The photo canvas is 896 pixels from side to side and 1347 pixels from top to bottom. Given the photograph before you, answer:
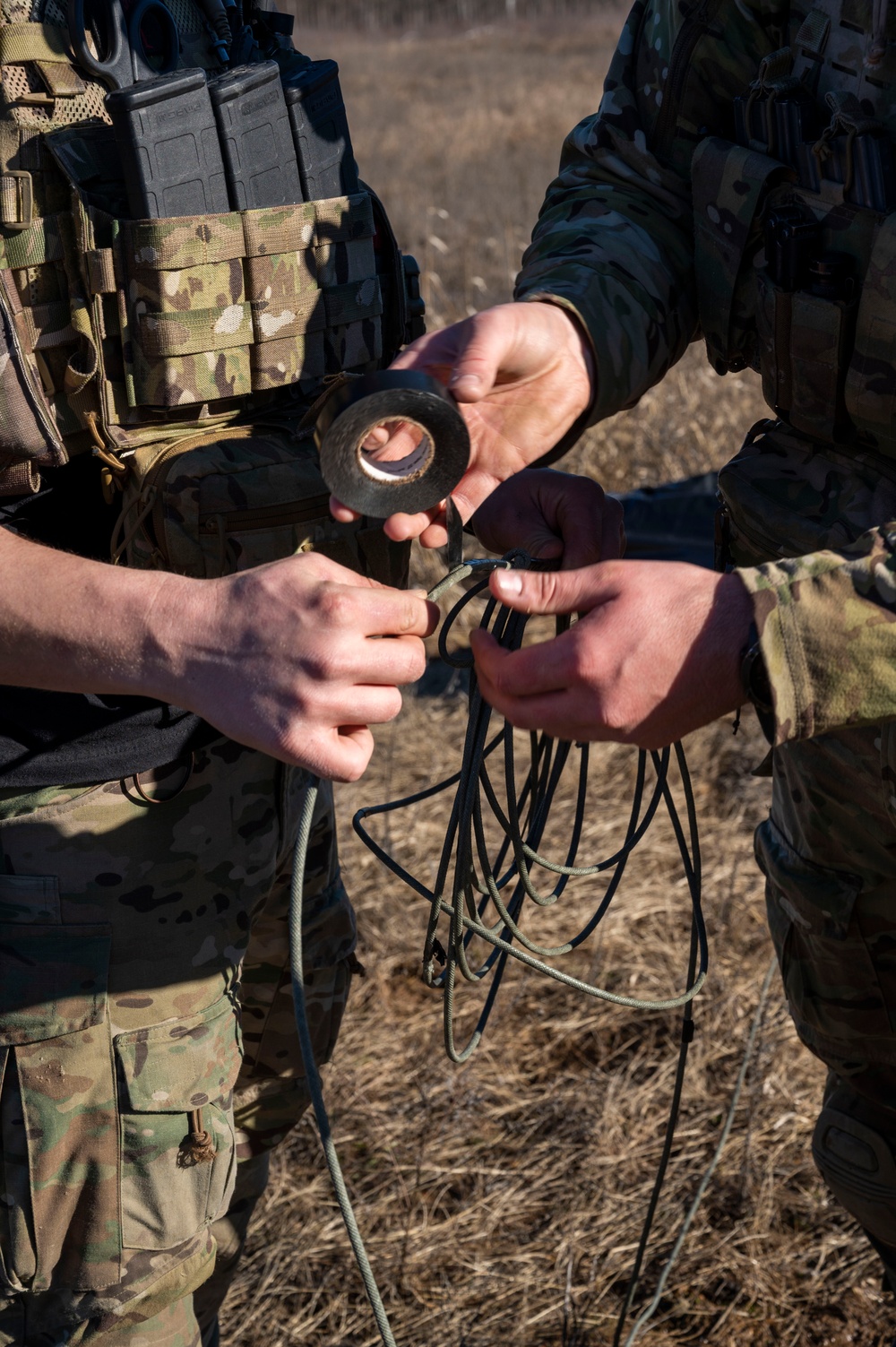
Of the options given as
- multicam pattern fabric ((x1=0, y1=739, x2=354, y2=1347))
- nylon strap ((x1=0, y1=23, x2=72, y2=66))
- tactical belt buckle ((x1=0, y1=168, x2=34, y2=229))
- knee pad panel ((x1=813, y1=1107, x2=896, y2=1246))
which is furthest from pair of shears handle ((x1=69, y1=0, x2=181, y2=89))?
knee pad panel ((x1=813, y1=1107, x2=896, y2=1246))

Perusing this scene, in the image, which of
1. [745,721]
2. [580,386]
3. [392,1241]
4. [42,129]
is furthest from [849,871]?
[745,721]

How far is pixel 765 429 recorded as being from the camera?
234cm

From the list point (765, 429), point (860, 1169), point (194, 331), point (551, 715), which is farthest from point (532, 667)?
point (860, 1169)

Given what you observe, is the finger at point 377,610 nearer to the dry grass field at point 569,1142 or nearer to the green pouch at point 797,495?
the green pouch at point 797,495

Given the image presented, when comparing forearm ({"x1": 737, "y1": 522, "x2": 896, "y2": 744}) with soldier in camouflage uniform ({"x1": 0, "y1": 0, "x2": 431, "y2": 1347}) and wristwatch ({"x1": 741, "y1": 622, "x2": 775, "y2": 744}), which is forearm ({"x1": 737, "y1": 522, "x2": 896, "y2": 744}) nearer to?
wristwatch ({"x1": 741, "y1": 622, "x2": 775, "y2": 744})

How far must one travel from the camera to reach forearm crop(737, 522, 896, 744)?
4.84 feet

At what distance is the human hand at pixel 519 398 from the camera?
177 cm

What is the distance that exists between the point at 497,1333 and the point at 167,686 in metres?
1.84

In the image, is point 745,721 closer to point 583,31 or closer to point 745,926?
point 745,926

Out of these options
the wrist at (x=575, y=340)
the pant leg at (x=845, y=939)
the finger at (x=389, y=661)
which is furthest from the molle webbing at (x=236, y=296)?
the pant leg at (x=845, y=939)

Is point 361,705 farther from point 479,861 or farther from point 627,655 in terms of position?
point 479,861

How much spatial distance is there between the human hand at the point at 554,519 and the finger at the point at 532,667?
346 mm

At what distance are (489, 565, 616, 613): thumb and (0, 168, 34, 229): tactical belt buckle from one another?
86 centimetres

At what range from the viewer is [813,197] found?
203 cm
